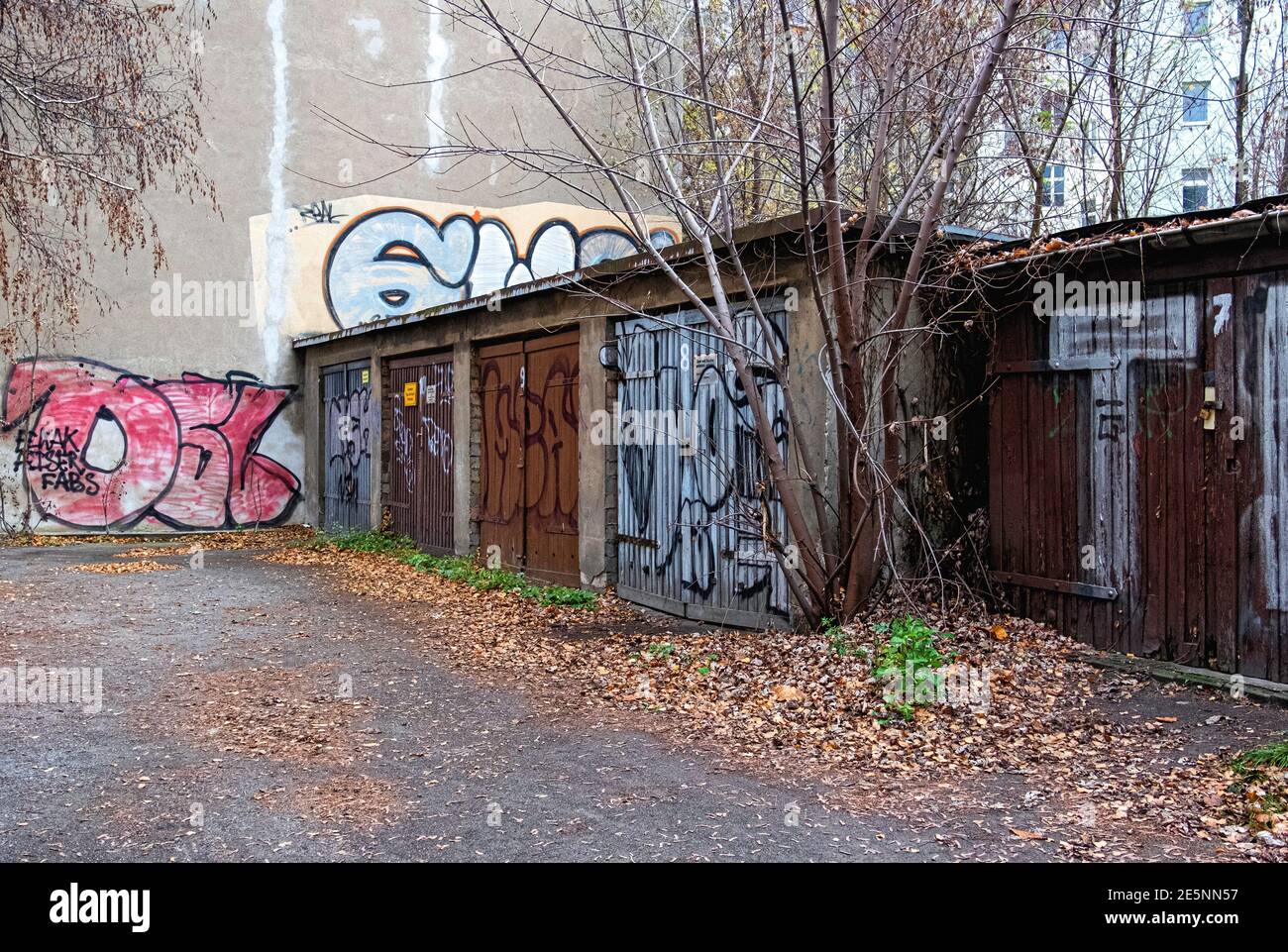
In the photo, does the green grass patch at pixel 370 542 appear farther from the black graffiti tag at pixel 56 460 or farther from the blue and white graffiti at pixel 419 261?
the blue and white graffiti at pixel 419 261

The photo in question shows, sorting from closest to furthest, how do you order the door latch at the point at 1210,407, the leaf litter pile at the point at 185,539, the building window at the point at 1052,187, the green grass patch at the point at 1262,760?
the green grass patch at the point at 1262,760 < the door latch at the point at 1210,407 < the building window at the point at 1052,187 < the leaf litter pile at the point at 185,539

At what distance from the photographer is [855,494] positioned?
7.50 m

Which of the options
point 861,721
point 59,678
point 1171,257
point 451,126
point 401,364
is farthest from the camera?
point 451,126

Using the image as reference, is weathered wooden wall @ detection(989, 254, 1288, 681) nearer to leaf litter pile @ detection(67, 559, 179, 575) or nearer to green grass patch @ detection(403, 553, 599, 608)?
green grass patch @ detection(403, 553, 599, 608)

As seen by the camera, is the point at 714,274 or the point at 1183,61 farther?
the point at 1183,61

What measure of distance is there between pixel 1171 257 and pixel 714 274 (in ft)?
9.41

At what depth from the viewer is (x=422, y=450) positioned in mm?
14172

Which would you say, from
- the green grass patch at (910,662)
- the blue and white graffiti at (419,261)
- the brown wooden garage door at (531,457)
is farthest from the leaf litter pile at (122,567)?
the green grass patch at (910,662)

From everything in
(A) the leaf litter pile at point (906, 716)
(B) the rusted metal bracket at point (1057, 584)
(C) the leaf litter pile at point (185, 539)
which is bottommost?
(A) the leaf litter pile at point (906, 716)

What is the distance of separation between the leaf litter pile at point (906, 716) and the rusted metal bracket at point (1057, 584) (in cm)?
29

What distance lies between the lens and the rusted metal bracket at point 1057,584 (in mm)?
7020

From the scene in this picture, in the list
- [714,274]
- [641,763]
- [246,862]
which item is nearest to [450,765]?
[641,763]

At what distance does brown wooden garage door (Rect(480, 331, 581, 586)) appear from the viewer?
10953mm

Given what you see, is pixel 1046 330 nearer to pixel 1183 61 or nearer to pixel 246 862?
pixel 246 862
